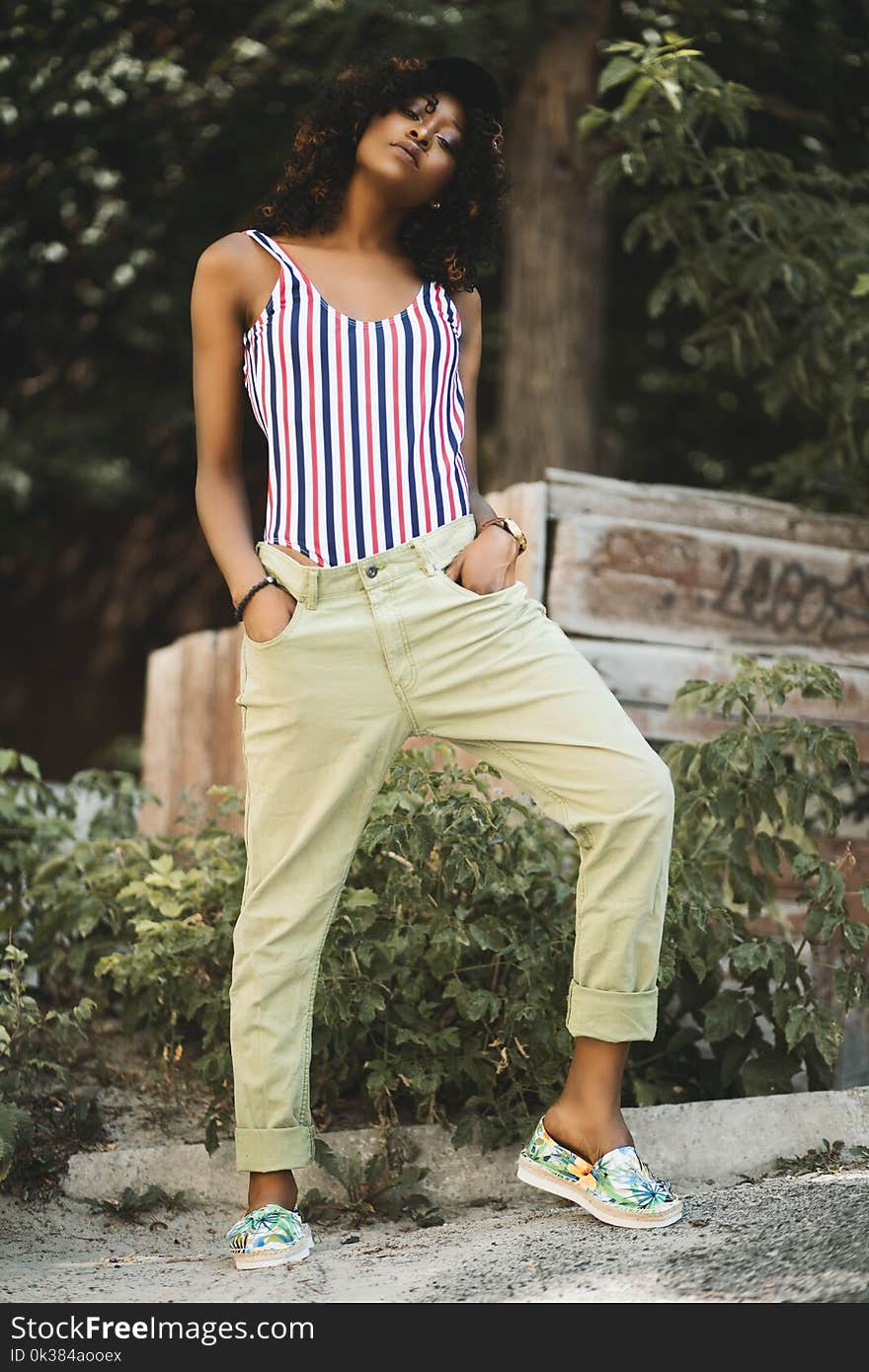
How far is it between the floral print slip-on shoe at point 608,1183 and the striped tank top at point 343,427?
113cm

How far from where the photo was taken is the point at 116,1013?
3904 mm

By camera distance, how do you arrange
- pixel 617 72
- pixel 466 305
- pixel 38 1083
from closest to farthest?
pixel 466 305 → pixel 38 1083 → pixel 617 72

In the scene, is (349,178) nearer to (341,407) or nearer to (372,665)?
(341,407)

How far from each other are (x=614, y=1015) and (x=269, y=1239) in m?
0.71

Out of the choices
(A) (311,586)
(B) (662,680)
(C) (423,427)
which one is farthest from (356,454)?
(B) (662,680)

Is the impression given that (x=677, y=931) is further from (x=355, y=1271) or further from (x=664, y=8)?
(x=664, y=8)

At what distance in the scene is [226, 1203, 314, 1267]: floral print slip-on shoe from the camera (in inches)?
97.3

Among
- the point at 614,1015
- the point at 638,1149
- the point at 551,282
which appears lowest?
the point at 638,1149

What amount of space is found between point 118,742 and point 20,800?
6506mm

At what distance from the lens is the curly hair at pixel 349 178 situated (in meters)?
2.77

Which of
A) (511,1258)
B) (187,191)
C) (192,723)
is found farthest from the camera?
(187,191)

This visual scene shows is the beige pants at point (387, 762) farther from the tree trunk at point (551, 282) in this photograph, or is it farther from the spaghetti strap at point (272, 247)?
the tree trunk at point (551, 282)

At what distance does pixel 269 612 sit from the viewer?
2477 mm

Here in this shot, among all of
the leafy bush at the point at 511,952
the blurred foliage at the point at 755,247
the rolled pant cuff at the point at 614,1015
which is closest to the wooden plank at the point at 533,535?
the leafy bush at the point at 511,952
